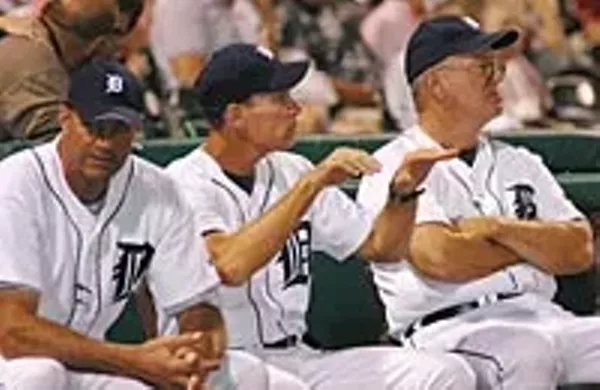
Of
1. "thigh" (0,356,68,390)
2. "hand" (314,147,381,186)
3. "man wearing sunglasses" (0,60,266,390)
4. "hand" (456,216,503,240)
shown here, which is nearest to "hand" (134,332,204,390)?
"man wearing sunglasses" (0,60,266,390)

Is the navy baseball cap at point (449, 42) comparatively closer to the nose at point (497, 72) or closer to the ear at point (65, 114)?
the nose at point (497, 72)

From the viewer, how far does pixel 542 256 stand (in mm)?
4691

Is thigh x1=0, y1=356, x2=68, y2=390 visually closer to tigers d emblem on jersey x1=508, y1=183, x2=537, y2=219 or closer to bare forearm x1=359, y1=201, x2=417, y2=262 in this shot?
bare forearm x1=359, y1=201, x2=417, y2=262

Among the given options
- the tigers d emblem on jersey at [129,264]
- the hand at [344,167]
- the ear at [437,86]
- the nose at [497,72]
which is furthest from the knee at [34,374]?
the nose at [497,72]

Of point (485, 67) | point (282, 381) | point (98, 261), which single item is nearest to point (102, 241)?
point (98, 261)

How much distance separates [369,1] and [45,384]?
13.6 feet

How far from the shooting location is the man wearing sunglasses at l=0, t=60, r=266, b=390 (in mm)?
4023

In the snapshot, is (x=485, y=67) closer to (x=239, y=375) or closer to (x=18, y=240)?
(x=239, y=375)

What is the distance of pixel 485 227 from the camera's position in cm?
465

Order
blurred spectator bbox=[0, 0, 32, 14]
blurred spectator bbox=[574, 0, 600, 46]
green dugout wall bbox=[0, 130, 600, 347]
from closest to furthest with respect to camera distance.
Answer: green dugout wall bbox=[0, 130, 600, 347] < blurred spectator bbox=[0, 0, 32, 14] < blurred spectator bbox=[574, 0, 600, 46]

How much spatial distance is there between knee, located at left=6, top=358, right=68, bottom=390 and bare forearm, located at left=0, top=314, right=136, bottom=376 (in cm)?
2

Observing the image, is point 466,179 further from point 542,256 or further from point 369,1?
point 369,1

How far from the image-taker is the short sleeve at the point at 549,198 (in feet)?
16.0

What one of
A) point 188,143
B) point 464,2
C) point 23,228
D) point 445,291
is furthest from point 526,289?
point 464,2
